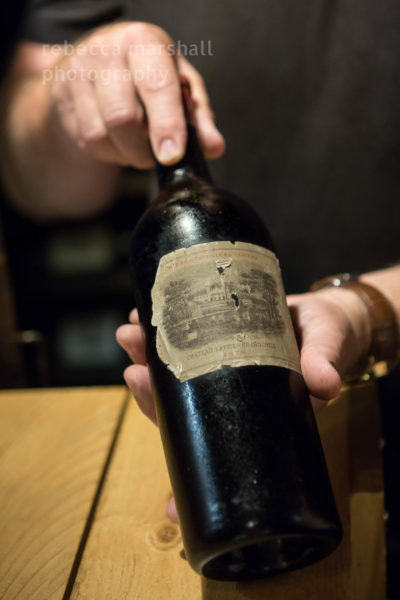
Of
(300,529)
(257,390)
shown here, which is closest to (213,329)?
(257,390)

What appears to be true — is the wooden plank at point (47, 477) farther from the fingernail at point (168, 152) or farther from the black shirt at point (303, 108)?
the black shirt at point (303, 108)

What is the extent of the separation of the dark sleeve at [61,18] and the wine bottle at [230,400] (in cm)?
78

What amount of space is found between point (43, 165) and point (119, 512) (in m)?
0.77

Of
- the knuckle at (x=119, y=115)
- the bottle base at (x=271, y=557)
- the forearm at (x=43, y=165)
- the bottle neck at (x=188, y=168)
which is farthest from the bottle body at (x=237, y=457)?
the forearm at (x=43, y=165)

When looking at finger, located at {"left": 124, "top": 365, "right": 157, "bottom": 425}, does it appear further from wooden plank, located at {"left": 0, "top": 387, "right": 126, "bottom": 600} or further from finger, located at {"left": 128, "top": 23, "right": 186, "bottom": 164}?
finger, located at {"left": 128, "top": 23, "right": 186, "bottom": 164}

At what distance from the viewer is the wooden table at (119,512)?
1.72 feet

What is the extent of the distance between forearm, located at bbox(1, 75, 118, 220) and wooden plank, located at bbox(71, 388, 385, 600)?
24.1 inches

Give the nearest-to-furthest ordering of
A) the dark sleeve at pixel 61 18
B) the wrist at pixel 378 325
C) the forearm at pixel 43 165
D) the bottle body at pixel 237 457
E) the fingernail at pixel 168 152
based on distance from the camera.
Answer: the bottle body at pixel 237 457, the fingernail at pixel 168 152, the wrist at pixel 378 325, the forearm at pixel 43 165, the dark sleeve at pixel 61 18

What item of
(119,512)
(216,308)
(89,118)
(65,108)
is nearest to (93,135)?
(89,118)

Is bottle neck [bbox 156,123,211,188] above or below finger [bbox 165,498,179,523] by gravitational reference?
above

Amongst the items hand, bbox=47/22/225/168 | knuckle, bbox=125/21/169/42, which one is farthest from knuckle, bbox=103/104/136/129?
knuckle, bbox=125/21/169/42

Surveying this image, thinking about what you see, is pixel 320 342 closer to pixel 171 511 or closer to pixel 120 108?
pixel 171 511

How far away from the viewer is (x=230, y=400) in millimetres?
480

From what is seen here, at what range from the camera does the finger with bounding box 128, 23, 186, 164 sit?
Result: 0.67 metres
